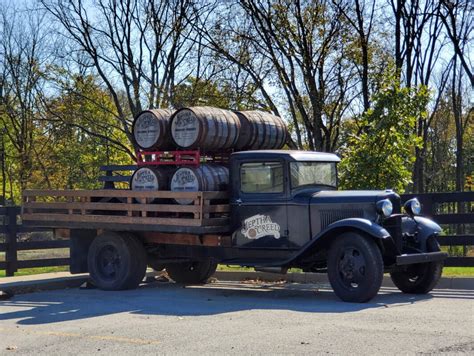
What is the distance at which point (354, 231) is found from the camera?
946 cm

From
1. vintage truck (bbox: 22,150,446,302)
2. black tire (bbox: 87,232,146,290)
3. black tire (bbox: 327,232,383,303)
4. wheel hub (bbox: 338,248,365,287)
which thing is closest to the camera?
black tire (bbox: 327,232,383,303)

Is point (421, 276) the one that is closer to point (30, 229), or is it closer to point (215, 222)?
point (215, 222)

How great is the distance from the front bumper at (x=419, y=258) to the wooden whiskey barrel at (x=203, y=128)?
3386 mm

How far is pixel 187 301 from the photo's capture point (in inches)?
390

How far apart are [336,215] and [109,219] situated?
371 centimetres

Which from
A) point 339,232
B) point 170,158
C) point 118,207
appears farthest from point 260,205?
point 118,207

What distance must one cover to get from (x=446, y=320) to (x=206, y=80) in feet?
54.5

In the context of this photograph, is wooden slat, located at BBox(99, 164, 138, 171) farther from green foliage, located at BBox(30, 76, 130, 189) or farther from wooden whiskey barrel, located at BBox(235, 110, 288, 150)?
green foliage, located at BBox(30, 76, 130, 189)

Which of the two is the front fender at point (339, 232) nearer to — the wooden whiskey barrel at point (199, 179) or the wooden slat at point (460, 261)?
the wooden whiskey barrel at point (199, 179)

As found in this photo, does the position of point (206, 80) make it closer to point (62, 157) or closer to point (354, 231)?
point (62, 157)

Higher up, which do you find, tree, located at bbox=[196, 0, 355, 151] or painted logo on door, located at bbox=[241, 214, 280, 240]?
tree, located at bbox=[196, 0, 355, 151]

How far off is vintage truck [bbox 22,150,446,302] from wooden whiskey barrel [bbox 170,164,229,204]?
0.19 metres

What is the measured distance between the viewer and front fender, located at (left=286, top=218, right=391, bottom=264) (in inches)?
361

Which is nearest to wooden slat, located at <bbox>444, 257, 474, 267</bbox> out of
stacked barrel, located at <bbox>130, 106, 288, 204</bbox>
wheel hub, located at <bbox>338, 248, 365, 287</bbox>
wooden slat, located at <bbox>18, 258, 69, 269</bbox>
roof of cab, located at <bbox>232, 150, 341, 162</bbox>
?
roof of cab, located at <bbox>232, 150, 341, 162</bbox>
